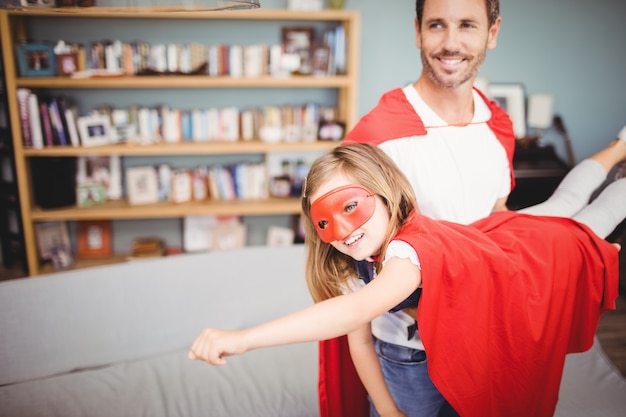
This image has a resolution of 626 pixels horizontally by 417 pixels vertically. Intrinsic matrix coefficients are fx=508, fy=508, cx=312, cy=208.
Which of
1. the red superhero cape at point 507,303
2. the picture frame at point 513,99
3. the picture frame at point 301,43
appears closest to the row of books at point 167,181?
the picture frame at point 301,43

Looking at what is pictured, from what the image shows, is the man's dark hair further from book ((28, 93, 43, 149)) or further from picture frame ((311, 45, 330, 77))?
book ((28, 93, 43, 149))

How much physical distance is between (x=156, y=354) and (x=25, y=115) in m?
1.99

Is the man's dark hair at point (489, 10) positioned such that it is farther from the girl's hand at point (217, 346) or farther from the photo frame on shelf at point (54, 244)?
the photo frame on shelf at point (54, 244)

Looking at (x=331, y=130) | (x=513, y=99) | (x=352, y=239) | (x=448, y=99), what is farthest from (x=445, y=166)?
(x=513, y=99)

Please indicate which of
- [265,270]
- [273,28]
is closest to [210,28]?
[273,28]

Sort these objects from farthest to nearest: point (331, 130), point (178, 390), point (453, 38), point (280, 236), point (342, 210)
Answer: point (280, 236), point (331, 130), point (178, 390), point (453, 38), point (342, 210)

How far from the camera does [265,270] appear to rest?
2.47m

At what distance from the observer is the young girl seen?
102 centimetres

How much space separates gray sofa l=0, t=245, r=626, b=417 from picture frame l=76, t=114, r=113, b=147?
1514mm

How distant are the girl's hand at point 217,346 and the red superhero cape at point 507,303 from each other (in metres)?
0.37

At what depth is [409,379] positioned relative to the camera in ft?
4.13

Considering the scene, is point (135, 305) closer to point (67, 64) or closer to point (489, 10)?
point (489, 10)

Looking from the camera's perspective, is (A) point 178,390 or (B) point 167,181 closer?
(A) point 178,390

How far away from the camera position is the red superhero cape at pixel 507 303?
1.05 meters
